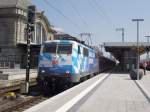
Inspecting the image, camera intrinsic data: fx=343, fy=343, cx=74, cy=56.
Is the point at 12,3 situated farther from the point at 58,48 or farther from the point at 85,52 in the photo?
the point at 58,48

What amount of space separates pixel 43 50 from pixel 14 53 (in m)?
35.2

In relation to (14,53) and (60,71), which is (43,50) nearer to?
(60,71)

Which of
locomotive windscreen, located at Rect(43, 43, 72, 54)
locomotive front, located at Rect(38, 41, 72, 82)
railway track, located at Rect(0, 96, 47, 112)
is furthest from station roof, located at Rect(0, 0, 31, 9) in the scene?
railway track, located at Rect(0, 96, 47, 112)

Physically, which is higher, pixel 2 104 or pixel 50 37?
pixel 50 37

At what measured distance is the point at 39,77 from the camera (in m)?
19.6

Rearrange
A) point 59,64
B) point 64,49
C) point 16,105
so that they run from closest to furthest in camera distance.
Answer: point 16,105 < point 59,64 < point 64,49

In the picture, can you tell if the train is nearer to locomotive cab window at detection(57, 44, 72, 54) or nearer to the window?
locomotive cab window at detection(57, 44, 72, 54)

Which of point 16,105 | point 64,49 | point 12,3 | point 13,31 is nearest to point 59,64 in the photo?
point 64,49

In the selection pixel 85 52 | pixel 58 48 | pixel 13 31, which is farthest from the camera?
pixel 13 31

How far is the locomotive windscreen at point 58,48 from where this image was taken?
19891mm

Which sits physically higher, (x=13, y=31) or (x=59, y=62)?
(x=13, y=31)

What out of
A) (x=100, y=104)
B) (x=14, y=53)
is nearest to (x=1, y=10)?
(x=14, y=53)

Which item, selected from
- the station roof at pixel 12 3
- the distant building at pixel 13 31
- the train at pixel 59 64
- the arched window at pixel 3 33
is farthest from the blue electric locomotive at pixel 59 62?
the arched window at pixel 3 33

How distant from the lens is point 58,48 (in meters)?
20.1
